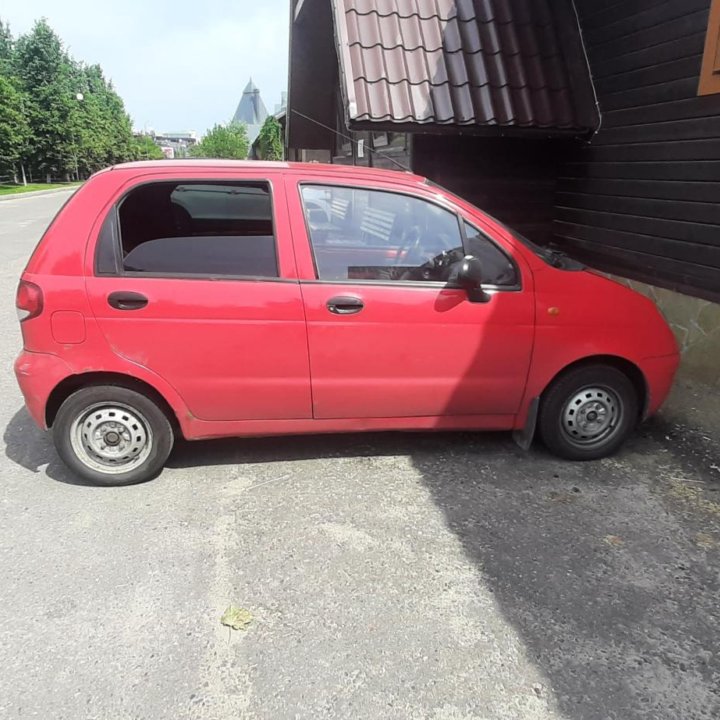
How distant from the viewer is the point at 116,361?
10.8ft

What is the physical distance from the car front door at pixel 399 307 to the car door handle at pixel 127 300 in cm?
89

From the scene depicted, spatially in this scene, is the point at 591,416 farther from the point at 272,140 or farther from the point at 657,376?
the point at 272,140

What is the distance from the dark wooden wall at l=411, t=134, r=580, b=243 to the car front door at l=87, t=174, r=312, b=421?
3.39m

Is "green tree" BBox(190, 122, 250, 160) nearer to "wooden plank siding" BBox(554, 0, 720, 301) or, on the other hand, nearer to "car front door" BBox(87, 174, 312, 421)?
"wooden plank siding" BBox(554, 0, 720, 301)

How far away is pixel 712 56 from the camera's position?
451 cm

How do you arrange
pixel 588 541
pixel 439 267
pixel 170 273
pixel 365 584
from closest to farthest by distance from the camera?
pixel 365 584, pixel 588 541, pixel 170 273, pixel 439 267

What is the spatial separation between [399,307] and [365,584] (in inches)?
60.5

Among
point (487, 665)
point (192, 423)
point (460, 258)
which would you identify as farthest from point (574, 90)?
point (487, 665)

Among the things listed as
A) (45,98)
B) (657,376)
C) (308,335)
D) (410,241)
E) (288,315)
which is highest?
(45,98)

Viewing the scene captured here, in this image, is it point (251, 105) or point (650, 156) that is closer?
point (650, 156)

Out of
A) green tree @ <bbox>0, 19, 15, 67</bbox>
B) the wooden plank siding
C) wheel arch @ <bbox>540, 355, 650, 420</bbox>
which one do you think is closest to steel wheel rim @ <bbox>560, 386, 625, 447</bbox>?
wheel arch @ <bbox>540, 355, 650, 420</bbox>

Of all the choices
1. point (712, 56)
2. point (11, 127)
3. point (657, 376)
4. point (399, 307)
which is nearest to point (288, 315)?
point (399, 307)

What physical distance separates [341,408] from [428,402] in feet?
1.78

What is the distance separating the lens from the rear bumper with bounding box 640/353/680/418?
12.5 ft
